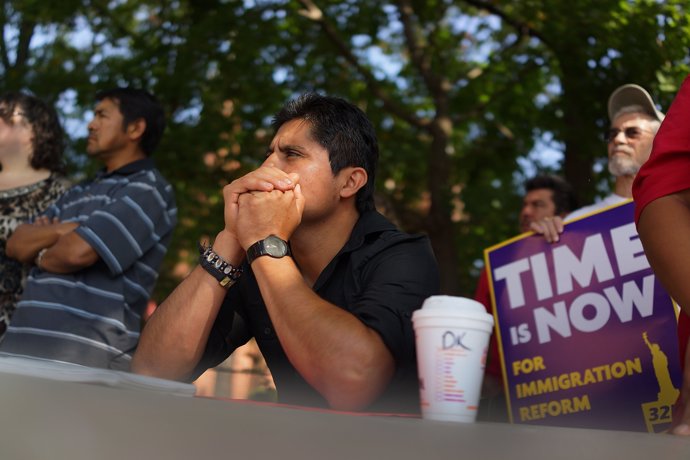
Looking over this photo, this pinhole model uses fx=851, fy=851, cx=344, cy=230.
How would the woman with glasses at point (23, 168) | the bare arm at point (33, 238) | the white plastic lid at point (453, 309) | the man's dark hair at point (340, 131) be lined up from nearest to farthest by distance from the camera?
the white plastic lid at point (453, 309) < the man's dark hair at point (340, 131) < the bare arm at point (33, 238) < the woman with glasses at point (23, 168)

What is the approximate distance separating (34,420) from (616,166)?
11.2 ft

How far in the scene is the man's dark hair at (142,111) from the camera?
3980 millimetres

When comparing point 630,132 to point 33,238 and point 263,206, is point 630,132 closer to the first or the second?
point 263,206

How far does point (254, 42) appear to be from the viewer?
798 cm

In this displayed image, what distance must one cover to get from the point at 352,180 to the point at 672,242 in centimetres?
123

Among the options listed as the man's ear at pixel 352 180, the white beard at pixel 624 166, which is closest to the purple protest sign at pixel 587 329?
the white beard at pixel 624 166

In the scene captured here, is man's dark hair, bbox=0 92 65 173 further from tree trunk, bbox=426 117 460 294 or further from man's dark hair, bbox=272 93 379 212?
tree trunk, bbox=426 117 460 294

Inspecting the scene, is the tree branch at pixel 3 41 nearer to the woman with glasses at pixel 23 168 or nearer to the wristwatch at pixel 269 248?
the woman with glasses at pixel 23 168

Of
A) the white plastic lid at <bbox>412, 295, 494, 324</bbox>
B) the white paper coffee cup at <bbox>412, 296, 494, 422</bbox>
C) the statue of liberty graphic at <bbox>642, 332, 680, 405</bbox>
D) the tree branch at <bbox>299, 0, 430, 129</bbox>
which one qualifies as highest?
the white plastic lid at <bbox>412, 295, 494, 324</bbox>

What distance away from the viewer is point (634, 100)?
3.94 meters

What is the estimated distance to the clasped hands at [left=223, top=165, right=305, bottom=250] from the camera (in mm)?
2092

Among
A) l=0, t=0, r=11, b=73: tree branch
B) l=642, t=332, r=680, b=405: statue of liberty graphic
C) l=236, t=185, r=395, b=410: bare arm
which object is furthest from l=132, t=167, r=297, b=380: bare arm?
l=0, t=0, r=11, b=73: tree branch

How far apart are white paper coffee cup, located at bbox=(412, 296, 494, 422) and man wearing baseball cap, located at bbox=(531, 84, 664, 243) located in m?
2.47

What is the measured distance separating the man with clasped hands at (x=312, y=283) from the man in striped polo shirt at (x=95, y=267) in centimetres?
94
